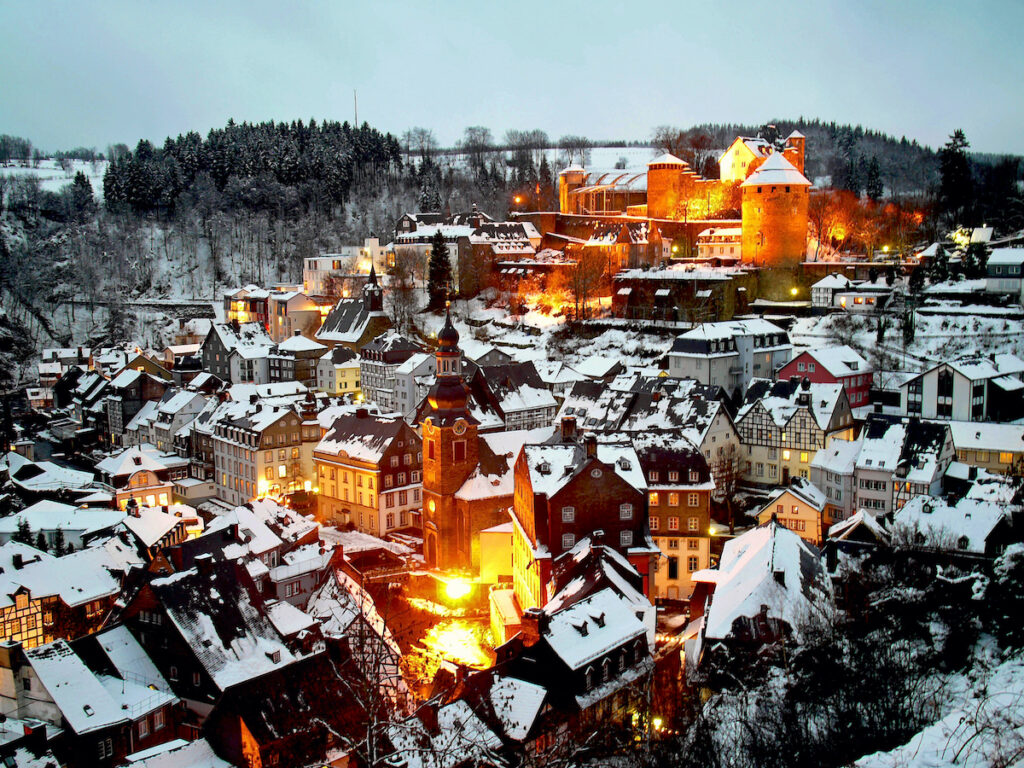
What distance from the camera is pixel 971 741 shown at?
11734mm

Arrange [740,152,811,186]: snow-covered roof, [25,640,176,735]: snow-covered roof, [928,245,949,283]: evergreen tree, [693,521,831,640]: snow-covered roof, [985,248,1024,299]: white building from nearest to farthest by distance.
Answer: [693,521,831,640]: snow-covered roof → [25,640,176,735]: snow-covered roof → [985,248,1024,299]: white building → [928,245,949,283]: evergreen tree → [740,152,811,186]: snow-covered roof

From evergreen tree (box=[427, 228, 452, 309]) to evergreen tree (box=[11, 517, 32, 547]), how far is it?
44396 millimetres

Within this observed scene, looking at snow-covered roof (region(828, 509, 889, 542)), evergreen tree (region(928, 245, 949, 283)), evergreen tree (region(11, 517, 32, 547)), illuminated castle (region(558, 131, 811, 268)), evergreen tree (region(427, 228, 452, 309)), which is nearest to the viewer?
snow-covered roof (region(828, 509, 889, 542))

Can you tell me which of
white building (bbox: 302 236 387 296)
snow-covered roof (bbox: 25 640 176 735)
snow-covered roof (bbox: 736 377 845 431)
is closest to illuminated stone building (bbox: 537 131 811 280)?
white building (bbox: 302 236 387 296)

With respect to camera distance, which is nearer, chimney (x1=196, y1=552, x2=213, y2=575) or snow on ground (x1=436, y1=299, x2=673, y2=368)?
chimney (x1=196, y1=552, x2=213, y2=575)

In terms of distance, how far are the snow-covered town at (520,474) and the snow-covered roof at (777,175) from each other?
276 millimetres

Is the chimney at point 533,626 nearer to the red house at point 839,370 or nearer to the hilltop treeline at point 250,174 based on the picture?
the red house at point 839,370

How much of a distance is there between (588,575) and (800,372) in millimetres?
29133

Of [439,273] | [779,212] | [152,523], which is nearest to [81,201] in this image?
[439,273]

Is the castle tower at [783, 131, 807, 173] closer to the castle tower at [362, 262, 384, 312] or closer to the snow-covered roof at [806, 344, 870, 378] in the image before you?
the snow-covered roof at [806, 344, 870, 378]

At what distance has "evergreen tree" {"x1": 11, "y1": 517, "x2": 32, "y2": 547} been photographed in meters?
37.6

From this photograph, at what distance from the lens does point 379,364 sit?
6544 centimetres

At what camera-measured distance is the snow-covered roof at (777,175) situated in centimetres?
6962

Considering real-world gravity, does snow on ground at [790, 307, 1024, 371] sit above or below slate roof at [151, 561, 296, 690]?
above
